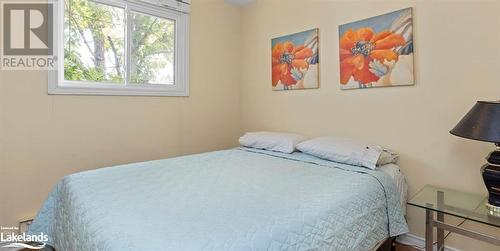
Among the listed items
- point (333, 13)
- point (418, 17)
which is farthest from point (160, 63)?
point (418, 17)

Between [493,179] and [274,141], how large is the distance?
4.99 feet

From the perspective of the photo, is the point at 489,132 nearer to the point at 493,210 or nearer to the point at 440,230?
the point at 493,210

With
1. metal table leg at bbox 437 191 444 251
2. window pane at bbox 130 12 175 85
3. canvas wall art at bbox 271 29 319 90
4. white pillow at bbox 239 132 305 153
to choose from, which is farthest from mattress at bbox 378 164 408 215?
window pane at bbox 130 12 175 85

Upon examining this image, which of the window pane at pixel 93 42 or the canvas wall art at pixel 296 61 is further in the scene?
the canvas wall art at pixel 296 61

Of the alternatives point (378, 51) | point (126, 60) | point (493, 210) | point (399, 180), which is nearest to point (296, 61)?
point (378, 51)

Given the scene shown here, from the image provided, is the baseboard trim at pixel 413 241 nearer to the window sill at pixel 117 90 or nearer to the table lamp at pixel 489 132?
the table lamp at pixel 489 132

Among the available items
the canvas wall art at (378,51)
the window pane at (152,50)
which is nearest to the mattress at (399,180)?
the canvas wall art at (378,51)

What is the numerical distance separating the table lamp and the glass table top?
0.06 meters

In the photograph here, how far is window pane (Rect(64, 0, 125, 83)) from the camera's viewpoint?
2.25 meters

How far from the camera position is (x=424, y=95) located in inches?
75.5

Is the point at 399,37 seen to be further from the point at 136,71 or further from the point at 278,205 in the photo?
the point at 136,71

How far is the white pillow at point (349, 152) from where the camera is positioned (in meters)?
1.87

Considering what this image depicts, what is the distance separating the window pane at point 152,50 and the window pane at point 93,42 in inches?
4.5

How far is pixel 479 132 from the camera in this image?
1.36m
